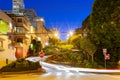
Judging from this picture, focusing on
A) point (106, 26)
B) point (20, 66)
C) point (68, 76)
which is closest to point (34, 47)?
point (106, 26)

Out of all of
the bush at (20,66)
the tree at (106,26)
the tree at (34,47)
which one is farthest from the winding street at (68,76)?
the tree at (34,47)

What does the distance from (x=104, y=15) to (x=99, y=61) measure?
8353 mm

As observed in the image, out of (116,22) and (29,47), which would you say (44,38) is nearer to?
(29,47)

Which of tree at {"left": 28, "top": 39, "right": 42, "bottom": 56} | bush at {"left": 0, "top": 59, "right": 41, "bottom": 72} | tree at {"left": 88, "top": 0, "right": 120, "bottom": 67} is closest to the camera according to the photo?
bush at {"left": 0, "top": 59, "right": 41, "bottom": 72}

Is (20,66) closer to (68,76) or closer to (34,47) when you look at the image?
(68,76)

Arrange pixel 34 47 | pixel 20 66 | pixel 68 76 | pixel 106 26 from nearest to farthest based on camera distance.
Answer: pixel 68 76 → pixel 20 66 → pixel 106 26 → pixel 34 47

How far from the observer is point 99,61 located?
A: 5659 centimetres

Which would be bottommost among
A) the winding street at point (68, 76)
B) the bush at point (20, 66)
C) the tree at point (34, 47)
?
the winding street at point (68, 76)

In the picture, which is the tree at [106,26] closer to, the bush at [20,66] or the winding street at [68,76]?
the winding street at [68,76]

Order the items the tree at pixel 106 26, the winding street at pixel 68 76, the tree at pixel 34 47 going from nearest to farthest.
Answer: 1. the winding street at pixel 68 76
2. the tree at pixel 106 26
3. the tree at pixel 34 47

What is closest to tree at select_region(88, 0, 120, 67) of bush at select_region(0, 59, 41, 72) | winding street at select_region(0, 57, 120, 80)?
winding street at select_region(0, 57, 120, 80)

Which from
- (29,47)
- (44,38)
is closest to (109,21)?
(29,47)

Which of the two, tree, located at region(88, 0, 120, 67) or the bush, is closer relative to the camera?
the bush

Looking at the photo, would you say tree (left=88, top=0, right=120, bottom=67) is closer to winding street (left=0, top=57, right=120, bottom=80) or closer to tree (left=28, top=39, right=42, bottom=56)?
winding street (left=0, top=57, right=120, bottom=80)
